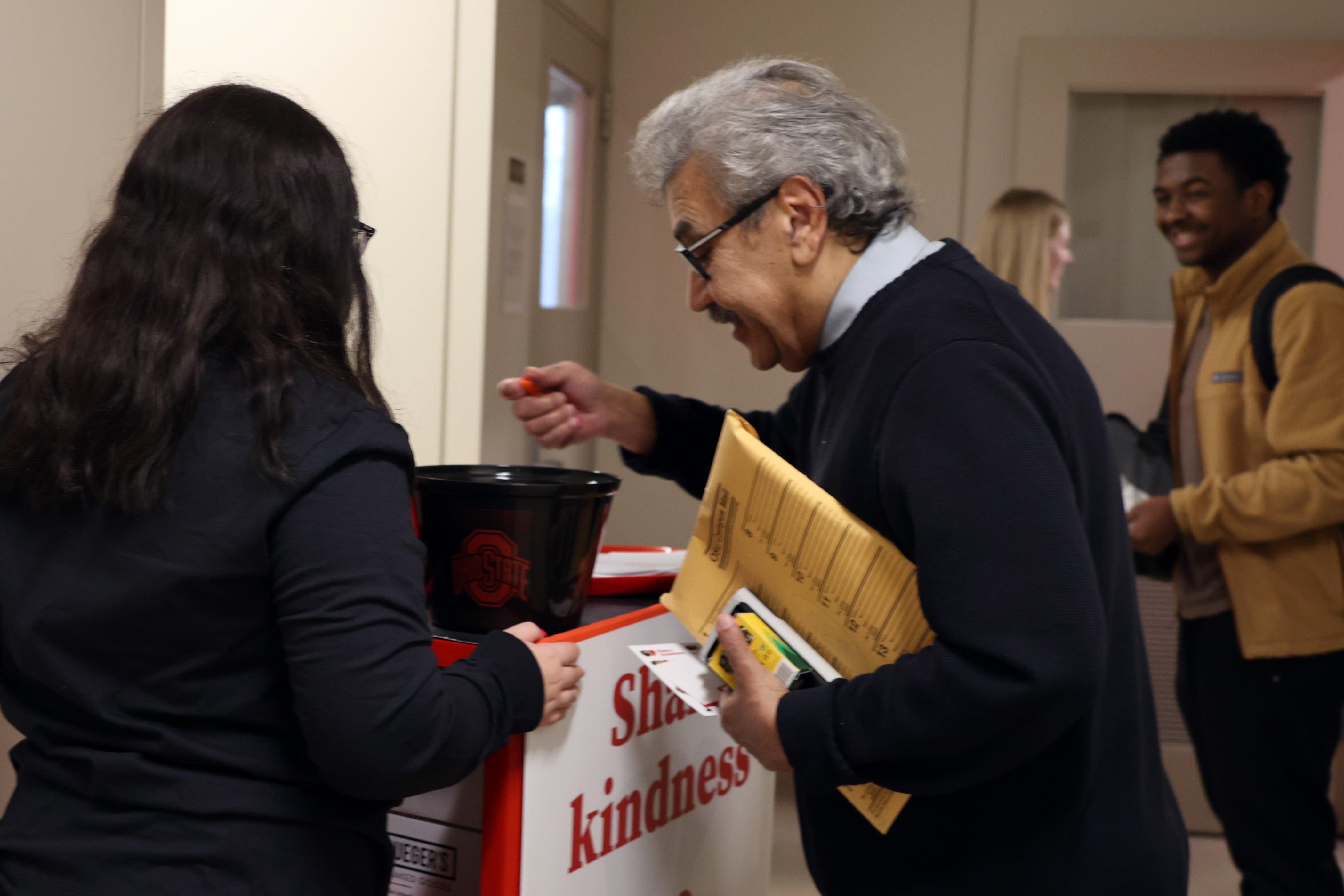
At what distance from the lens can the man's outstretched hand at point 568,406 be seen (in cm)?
160

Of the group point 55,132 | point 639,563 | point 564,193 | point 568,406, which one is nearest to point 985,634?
point 639,563

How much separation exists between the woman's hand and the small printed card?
0.09 metres

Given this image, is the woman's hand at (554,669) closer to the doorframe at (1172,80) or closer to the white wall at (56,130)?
the white wall at (56,130)

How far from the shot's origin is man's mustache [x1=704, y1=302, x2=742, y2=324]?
1285 millimetres

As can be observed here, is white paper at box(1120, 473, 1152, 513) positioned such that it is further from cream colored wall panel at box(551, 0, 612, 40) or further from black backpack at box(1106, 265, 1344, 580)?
cream colored wall panel at box(551, 0, 612, 40)

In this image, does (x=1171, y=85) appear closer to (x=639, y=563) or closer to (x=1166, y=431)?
(x=1166, y=431)

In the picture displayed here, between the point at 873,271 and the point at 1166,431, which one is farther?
the point at 1166,431

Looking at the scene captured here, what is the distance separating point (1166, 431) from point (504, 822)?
75.9 inches

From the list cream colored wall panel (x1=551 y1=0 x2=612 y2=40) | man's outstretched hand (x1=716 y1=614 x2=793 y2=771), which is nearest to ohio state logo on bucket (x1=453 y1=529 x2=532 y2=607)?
man's outstretched hand (x1=716 y1=614 x2=793 y2=771)

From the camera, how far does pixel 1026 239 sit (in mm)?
2988

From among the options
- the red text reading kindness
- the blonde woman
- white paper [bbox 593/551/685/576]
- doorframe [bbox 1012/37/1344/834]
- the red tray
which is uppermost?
doorframe [bbox 1012/37/1344/834]

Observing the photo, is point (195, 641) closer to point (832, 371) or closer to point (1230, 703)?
point (832, 371)

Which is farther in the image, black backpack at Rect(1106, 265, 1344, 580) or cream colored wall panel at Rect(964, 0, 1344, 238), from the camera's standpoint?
cream colored wall panel at Rect(964, 0, 1344, 238)

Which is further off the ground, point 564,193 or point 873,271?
point 564,193
